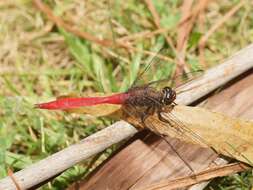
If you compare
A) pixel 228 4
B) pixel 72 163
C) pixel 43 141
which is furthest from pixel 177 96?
pixel 228 4

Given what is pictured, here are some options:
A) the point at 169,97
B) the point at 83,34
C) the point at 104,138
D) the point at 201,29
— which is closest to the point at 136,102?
the point at 169,97

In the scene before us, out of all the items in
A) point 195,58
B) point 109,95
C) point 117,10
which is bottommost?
point 109,95

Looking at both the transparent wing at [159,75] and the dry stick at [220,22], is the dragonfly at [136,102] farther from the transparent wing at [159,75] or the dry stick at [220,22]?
the dry stick at [220,22]

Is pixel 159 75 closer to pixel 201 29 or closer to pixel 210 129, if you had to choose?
pixel 201 29

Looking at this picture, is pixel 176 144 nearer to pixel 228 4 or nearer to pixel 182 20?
pixel 182 20

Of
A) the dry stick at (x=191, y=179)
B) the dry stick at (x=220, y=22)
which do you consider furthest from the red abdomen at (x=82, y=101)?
the dry stick at (x=220, y=22)

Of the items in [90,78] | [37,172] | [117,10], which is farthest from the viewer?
[117,10]

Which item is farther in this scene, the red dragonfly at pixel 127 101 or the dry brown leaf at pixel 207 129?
the red dragonfly at pixel 127 101
